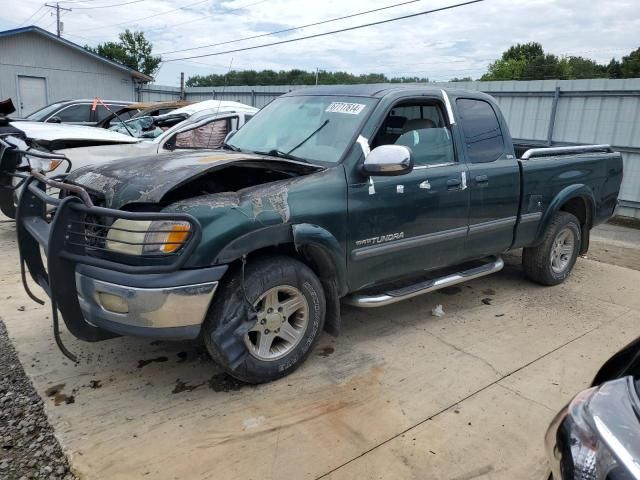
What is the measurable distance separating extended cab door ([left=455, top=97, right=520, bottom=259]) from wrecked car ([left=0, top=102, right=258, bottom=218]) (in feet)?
9.33

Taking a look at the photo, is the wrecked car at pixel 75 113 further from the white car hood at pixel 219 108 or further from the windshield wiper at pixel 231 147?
the windshield wiper at pixel 231 147

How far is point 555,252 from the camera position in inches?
221

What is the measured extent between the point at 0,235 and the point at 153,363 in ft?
14.0

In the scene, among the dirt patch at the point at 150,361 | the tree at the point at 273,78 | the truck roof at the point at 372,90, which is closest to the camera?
the dirt patch at the point at 150,361

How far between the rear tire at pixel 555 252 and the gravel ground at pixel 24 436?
15.2 feet

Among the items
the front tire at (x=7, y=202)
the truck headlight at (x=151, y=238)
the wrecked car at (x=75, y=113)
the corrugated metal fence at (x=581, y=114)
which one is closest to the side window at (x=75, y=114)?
the wrecked car at (x=75, y=113)

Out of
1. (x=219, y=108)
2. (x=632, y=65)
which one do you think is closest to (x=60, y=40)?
(x=219, y=108)

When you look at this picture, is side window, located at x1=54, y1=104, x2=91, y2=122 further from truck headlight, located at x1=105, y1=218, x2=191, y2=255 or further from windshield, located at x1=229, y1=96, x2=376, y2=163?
truck headlight, located at x1=105, y1=218, x2=191, y2=255

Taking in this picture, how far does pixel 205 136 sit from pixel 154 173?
4.17 m

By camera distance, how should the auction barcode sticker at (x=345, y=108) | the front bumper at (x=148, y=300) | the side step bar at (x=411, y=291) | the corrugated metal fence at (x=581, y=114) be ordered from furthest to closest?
the corrugated metal fence at (x=581, y=114), the auction barcode sticker at (x=345, y=108), the side step bar at (x=411, y=291), the front bumper at (x=148, y=300)

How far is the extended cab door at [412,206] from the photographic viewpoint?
12.1 ft

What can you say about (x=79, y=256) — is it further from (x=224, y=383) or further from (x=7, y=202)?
(x=7, y=202)

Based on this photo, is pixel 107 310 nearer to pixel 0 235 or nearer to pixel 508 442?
pixel 508 442

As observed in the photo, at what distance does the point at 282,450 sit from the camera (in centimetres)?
277
